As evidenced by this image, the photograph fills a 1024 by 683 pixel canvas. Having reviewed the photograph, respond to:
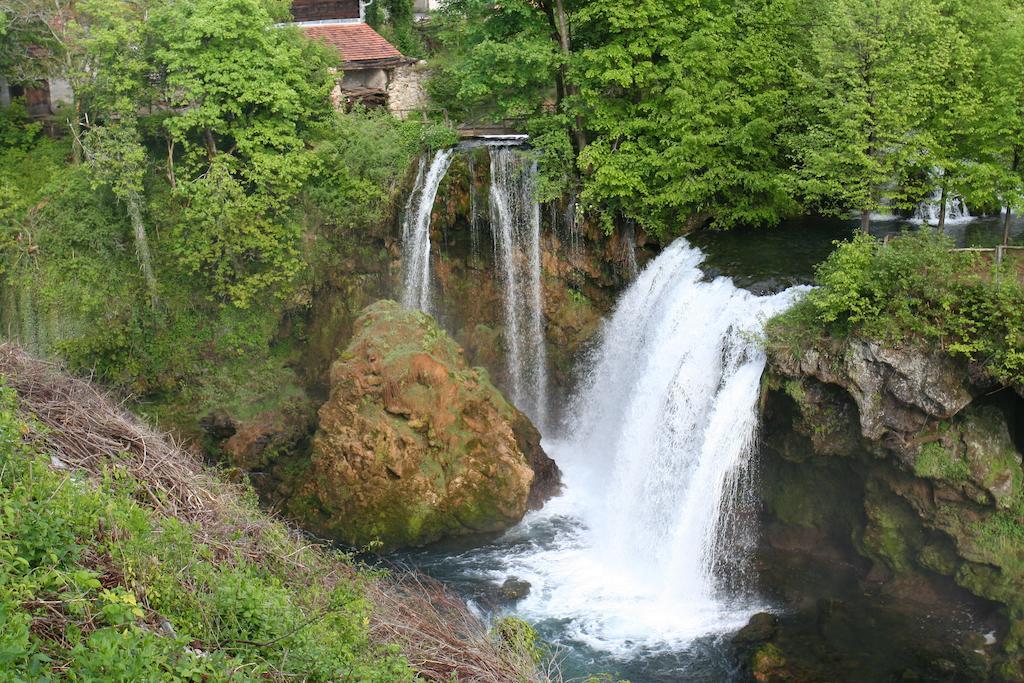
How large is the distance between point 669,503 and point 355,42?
17.4 meters

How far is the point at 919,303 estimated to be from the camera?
46.1 ft

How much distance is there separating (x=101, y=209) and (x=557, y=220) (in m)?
10.5

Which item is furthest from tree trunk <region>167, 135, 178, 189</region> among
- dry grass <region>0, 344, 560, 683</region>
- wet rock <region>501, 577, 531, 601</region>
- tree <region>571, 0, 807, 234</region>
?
wet rock <region>501, 577, 531, 601</region>

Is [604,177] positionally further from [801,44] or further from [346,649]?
[346,649]

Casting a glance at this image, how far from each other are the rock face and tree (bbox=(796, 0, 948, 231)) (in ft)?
11.6

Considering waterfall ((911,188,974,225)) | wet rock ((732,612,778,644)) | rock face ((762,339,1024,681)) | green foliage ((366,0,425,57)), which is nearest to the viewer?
rock face ((762,339,1024,681))

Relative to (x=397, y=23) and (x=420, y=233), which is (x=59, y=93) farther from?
(x=420, y=233)

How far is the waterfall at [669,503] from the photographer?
50.0 feet

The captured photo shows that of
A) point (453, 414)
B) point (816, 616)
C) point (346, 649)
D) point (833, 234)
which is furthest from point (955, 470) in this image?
point (346, 649)

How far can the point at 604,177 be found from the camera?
2003 cm

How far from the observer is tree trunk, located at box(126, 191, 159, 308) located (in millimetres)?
20922

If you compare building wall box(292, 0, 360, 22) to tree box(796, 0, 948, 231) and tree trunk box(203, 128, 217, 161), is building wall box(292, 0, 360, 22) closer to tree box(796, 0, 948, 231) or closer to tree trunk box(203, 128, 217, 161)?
tree trunk box(203, 128, 217, 161)

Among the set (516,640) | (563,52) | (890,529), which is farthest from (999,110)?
(516,640)

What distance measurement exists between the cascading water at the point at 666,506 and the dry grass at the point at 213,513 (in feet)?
15.9
